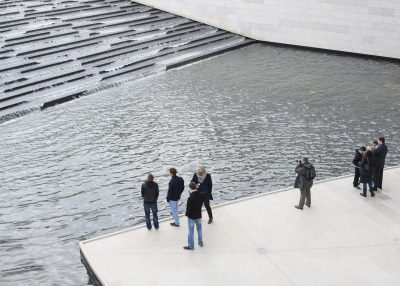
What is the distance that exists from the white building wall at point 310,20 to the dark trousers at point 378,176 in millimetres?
12001

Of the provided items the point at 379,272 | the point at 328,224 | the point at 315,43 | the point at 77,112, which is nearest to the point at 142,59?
the point at 77,112

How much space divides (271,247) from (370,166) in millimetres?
2980

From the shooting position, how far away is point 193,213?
400 inches

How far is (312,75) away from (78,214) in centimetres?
1186

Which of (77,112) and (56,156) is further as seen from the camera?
(77,112)

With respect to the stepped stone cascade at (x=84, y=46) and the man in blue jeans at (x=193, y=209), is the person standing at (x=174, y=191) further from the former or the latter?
the stepped stone cascade at (x=84, y=46)

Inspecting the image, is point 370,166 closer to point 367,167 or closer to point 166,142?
point 367,167

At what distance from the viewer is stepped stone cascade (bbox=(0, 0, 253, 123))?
20547 millimetres

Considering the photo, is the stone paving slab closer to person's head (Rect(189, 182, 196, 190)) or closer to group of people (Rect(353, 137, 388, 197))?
group of people (Rect(353, 137, 388, 197))

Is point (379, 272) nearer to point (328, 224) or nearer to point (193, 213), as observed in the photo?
point (328, 224)

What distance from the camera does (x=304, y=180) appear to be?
37.6 ft

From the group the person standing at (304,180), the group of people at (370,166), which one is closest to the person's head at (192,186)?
the person standing at (304,180)

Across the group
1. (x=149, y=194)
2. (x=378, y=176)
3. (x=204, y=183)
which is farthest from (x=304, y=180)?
(x=149, y=194)

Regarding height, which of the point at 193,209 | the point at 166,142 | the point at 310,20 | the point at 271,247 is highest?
the point at 310,20
